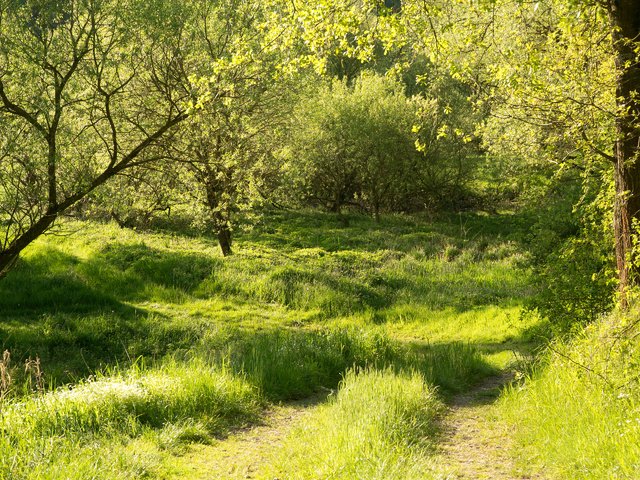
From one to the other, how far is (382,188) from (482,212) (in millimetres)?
6503

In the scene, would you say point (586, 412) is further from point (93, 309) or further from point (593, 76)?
point (93, 309)

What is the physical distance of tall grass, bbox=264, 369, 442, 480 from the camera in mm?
5102

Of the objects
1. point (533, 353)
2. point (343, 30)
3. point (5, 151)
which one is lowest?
point (533, 353)

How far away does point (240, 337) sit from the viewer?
1284 cm

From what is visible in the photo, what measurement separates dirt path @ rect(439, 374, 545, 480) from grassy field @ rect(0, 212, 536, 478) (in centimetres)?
30

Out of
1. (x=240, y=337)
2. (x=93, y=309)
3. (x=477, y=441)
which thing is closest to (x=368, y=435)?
(x=477, y=441)

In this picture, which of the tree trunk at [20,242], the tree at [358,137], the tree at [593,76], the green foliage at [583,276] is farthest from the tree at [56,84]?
the tree at [358,137]

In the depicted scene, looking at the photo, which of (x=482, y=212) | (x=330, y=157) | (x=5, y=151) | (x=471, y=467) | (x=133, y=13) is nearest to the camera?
(x=471, y=467)

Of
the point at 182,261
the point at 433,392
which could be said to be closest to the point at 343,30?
the point at 433,392

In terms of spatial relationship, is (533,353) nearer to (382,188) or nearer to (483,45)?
(483,45)

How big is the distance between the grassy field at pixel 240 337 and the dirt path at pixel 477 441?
304 millimetres

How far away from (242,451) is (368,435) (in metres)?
1.48

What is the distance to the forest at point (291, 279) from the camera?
19.1 feet

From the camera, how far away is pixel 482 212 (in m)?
33.4
